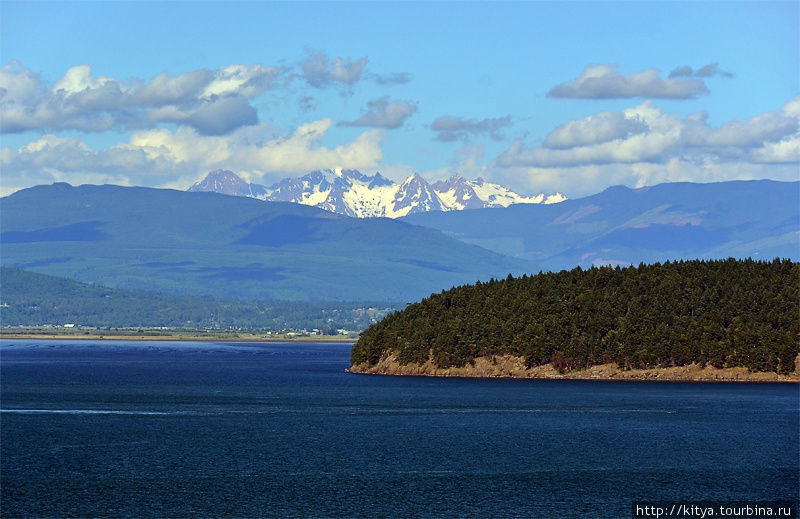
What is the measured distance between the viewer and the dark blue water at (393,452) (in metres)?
79.3

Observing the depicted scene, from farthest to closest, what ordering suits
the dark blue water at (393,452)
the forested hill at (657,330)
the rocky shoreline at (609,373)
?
the forested hill at (657,330), the rocky shoreline at (609,373), the dark blue water at (393,452)

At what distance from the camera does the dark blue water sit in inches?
3123

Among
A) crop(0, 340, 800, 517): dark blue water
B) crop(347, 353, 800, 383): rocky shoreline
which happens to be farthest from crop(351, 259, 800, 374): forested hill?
crop(0, 340, 800, 517): dark blue water

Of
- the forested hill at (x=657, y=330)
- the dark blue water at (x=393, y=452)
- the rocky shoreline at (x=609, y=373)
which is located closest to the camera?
the dark blue water at (x=393, y=452)

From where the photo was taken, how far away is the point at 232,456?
99.8 metres

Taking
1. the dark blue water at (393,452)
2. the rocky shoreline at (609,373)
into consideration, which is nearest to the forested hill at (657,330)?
the rocky shoreline at (609,373)

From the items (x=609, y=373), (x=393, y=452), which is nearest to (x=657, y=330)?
(x=609, y=373)

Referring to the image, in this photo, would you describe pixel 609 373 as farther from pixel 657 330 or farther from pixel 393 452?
pixel 393 452

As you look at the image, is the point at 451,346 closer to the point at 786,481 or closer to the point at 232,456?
the point at 232,456

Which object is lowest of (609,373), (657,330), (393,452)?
(393,452)

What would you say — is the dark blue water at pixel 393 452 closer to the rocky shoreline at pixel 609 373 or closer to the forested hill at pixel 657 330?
the rocky shoreline at pixel 609 373

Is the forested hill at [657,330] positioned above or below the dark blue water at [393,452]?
above

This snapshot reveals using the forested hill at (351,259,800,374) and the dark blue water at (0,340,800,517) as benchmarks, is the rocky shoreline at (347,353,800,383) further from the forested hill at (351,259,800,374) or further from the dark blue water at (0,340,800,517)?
the dark blue water at (0,340,800,517)

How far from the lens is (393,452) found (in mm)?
103000
